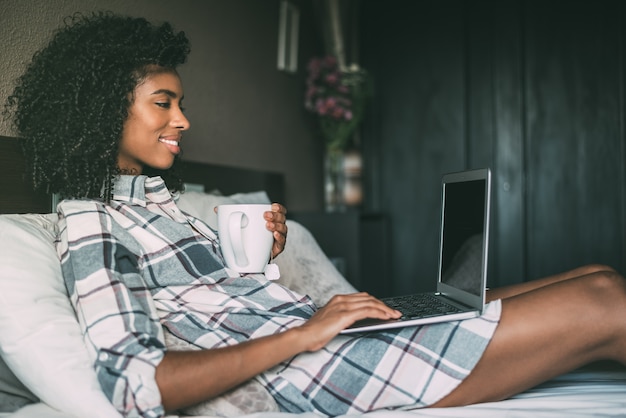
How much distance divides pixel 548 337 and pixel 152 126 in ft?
2.97

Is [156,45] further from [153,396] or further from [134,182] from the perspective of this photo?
[153,396]

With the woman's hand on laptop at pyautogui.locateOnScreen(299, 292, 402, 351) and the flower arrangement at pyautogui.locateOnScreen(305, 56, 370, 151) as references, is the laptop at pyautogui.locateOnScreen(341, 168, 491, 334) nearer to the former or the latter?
the woman's hand on laptop at pyautogui.locateOnScreen(299, 292, 402, 351)

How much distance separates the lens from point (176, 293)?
121 cm

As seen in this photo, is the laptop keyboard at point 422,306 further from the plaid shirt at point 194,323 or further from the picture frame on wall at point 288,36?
the picture frame on wall at point 288,36

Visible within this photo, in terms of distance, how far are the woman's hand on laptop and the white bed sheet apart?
0.16 metres

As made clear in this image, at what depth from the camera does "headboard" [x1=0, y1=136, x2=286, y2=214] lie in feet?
4.25

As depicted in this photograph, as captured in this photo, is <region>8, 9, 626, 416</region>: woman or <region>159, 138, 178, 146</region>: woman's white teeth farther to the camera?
<region>159, 138, 178, 146</region>: woman's white teeth

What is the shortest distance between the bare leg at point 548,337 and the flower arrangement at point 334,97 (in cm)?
203

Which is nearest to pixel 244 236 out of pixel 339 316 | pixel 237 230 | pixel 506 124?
pixel 237 230

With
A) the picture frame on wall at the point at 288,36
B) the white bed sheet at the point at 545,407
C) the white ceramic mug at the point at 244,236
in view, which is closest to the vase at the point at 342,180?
the picture frame on wall at the point at 288,36

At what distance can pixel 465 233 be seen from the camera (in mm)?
1248

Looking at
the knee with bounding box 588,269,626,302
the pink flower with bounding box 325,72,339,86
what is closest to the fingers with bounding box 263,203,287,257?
the knee with bounding box 588,269,626,302

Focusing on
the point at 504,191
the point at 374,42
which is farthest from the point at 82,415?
the point at 374,42

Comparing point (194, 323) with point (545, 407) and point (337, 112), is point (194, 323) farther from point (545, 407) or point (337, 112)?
point (337, 112)
